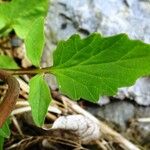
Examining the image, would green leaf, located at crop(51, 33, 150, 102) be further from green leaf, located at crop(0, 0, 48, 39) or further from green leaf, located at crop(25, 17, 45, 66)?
green leaf, located at crop(0, 0, 48, 39)

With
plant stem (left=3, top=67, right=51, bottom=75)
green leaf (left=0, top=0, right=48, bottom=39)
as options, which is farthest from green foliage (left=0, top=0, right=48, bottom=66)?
plant stem (left=3, top=67, right=51, bottom=75)

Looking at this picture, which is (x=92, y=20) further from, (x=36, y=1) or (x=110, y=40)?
→ (x=110, y=40)

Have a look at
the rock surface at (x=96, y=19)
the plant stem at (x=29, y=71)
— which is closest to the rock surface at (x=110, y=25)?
the rock surface at (x=96, y=19)

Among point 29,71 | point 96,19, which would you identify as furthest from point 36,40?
point 96,19

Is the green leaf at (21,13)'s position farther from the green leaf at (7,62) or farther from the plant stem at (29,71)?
the plant stem at (29,71)

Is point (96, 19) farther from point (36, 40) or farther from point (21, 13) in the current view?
point (36, 40)

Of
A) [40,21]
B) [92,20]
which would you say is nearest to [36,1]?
[92,20]
